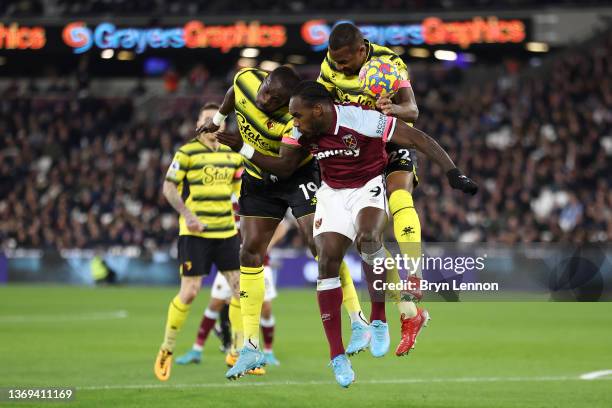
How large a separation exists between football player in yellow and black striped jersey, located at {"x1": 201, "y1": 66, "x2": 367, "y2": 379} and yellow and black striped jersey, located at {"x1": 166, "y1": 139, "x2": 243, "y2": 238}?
237 centimetres

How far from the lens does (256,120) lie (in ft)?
30.7

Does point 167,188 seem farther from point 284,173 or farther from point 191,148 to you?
point 284,173

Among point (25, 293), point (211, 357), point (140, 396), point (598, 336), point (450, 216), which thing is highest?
point (140, 396)

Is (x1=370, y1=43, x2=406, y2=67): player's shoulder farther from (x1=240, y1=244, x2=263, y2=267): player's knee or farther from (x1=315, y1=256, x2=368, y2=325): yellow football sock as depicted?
(x1=240, y1=244, x2=263, y2=267): player's knee

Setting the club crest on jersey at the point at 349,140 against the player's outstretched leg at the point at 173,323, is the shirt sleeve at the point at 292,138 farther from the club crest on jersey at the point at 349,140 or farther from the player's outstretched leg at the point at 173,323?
the player's outstretched leg at the point at 173,323

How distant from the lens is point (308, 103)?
8.06 m

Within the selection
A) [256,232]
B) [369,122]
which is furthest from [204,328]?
[369,122]

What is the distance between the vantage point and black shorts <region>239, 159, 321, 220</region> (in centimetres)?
941

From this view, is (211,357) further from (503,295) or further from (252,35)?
(252,35)

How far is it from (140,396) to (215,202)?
2938 mm

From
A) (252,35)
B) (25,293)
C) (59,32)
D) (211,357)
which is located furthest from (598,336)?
(59,32)

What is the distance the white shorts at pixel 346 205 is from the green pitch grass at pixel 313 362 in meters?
1.86

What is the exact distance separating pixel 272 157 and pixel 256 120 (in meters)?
0.70

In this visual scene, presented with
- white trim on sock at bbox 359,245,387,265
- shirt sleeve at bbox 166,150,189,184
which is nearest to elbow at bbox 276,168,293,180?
white trim on sock at bbox 359,245,387,265
